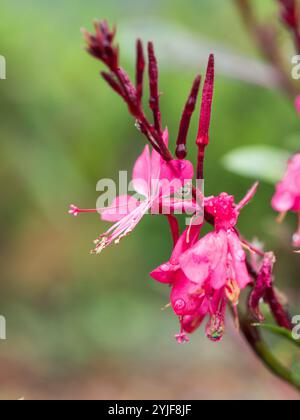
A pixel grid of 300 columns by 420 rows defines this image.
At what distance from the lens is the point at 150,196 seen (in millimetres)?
566

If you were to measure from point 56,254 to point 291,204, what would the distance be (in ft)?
5.97

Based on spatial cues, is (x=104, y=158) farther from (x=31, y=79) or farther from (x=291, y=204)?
(x=291, y=204)

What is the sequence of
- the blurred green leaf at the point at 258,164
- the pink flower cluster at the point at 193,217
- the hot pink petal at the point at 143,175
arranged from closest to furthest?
the pink flower cluster at the point at 193,217 → the hot pink petal at the point at 143,175 → the blurred green leaf at the point at 258,164

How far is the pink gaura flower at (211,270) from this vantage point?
50 centimetres

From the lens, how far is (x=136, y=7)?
2273mm

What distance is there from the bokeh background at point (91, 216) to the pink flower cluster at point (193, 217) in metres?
1.28

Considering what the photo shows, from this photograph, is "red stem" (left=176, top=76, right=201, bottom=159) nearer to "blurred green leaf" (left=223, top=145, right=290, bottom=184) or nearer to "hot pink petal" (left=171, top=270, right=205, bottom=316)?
"hot pink petal" (left=171, top=270, right=205, bottom=316)

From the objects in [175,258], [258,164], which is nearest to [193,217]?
[175,258]

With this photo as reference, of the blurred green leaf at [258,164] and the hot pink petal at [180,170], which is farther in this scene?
the blurred green leaf at [258,164]

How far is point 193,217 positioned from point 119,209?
0.29ft

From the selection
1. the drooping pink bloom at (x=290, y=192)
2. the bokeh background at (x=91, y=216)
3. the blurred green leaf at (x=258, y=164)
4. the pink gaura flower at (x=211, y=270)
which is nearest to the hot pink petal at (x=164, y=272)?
the pink gaura flower at (x=211, y=270)

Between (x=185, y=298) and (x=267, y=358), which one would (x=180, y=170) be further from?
(x=267, y=358)

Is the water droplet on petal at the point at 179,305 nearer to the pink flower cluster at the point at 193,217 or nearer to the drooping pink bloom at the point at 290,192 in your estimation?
the pink flower cluster at the point at 193,217

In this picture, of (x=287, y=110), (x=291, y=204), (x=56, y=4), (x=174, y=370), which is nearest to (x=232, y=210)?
(x=291, y=204)
